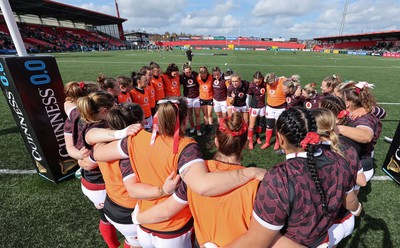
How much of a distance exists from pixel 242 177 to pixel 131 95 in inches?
172

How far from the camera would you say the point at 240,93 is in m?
5.88

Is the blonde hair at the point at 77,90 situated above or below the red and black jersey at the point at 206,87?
above

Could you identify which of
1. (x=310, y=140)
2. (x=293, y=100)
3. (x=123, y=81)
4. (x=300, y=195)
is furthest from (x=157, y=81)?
(x=300, y=195)

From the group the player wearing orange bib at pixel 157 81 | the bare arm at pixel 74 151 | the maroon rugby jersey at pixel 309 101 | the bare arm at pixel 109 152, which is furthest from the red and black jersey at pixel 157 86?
the bare arm at pixel 109 152

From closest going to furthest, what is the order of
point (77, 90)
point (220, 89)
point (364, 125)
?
point (364, 125)
point (77, 90)
point (220, 89)

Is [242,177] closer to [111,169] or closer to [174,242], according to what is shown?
[174,242]

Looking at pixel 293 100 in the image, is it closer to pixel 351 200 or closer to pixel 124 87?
pixel 351 200

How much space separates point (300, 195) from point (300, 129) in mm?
426

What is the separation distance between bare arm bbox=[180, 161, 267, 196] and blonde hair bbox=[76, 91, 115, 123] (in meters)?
1.59

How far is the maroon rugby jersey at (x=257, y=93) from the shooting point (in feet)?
18.8

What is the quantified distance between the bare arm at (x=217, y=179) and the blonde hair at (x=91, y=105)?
159 cm

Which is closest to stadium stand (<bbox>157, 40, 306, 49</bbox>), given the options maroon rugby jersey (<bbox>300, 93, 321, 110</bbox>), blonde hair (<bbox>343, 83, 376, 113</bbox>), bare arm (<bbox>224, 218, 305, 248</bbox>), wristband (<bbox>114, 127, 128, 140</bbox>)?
maroon rugby jersey (<bbox>300, 93, 321, 110</bbox>)

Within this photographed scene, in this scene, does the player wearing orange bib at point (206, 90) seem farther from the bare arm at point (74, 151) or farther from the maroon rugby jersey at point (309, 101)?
the bare arm at point (74, 151)

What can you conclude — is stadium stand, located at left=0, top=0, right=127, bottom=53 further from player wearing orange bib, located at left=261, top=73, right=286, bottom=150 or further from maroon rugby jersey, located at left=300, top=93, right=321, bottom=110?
maroon rugby jersey, located at left=300, top=93, right=321, bottom=110
